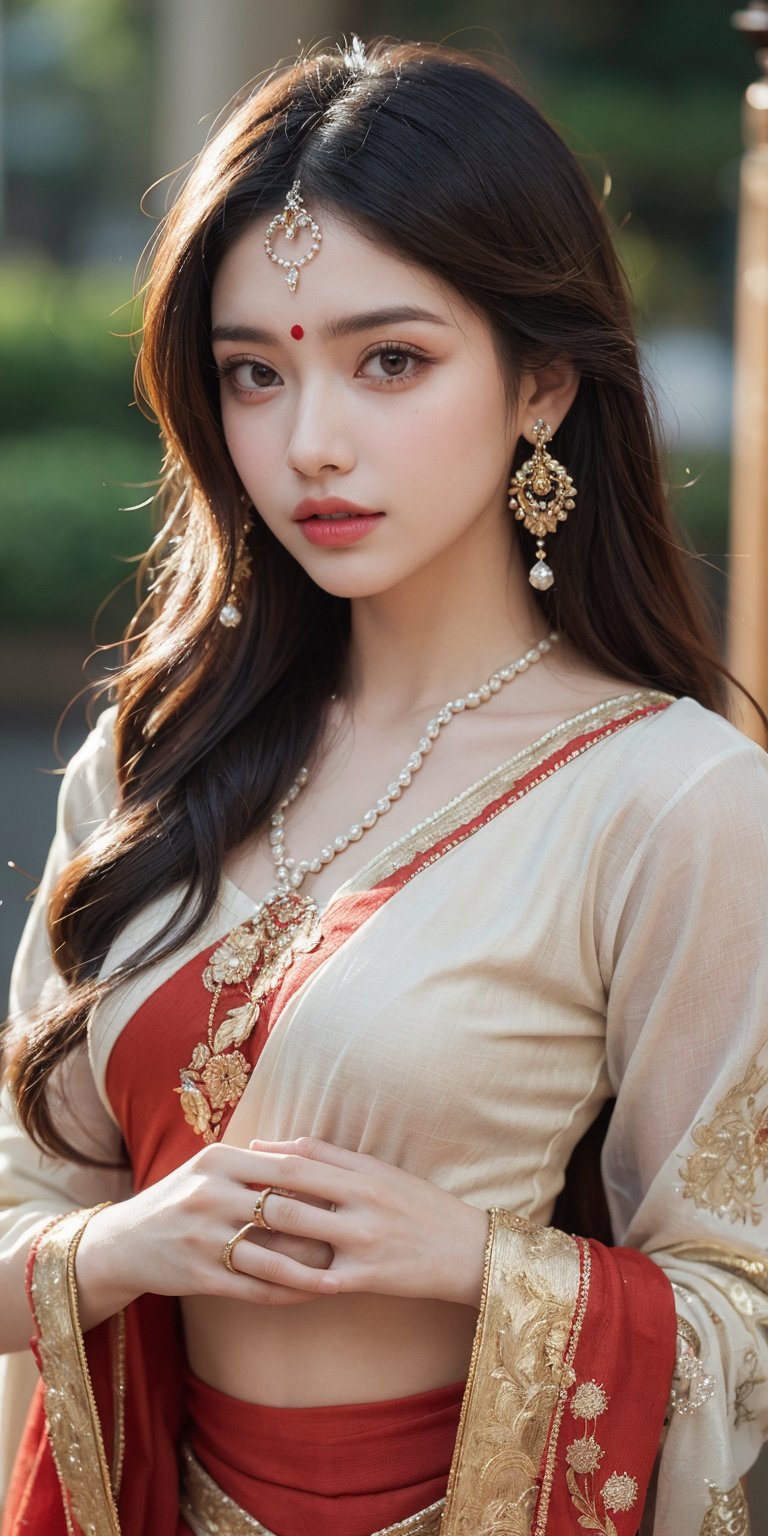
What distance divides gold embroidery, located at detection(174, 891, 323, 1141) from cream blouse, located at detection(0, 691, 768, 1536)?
26 mm

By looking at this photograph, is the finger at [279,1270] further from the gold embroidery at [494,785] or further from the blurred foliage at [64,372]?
→ the blurred foliage at [64,372]

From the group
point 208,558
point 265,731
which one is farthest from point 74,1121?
point 208,558

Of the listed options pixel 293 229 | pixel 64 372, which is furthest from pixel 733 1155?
pixel 64 372

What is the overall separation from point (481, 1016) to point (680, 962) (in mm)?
196

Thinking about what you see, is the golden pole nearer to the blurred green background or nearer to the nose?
the nose

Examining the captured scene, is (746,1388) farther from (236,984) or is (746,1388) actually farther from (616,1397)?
(236,984)

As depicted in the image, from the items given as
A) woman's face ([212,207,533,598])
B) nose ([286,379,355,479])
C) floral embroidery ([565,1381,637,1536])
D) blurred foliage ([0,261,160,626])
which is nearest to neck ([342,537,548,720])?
woman's face ([212,207,533,598])

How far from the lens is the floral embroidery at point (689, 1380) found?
164 cm

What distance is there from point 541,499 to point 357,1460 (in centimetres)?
102

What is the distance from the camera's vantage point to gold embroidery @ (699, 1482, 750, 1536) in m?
1.65

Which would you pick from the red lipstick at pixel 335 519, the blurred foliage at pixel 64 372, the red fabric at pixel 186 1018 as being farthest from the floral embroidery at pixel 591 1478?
the blurred foliage at pixel 64 372

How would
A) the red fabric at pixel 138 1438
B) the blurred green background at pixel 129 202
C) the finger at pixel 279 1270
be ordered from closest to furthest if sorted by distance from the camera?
1. the finger at pixel 279 1270
2. the red fabric at pixel 138 1438
3. the blurred green background at pixel 129 202

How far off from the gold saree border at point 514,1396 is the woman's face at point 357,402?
0.69 m

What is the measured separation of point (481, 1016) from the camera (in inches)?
65.0
